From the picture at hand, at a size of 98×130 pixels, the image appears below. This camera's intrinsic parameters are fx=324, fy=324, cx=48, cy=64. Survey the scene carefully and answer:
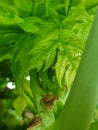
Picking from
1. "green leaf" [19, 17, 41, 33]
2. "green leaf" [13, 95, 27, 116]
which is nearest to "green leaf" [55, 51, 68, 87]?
"green leaf" [19, 17, 41, 33]

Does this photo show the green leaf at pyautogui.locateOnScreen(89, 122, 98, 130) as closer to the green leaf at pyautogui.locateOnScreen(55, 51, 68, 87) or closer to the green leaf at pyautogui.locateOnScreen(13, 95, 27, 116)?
the green leaf at pyautogui.locateOnScreen(55, 51, 68, 87)

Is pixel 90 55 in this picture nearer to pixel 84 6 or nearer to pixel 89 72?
pixel 89 72

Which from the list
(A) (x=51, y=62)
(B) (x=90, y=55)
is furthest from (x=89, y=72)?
(A) (x=51, y=62)

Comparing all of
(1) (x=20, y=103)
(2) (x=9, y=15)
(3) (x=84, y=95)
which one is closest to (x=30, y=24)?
(2) (x=9, y=15)

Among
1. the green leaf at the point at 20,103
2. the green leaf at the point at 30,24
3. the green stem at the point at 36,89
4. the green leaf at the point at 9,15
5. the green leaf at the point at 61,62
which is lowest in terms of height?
the green leaf at the point at 20,103

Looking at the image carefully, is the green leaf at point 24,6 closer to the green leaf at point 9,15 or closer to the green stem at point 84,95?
the green leaf at point 9,15

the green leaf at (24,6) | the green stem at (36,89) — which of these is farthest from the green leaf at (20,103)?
the green leaf at (24,6)
